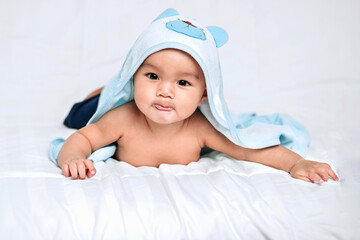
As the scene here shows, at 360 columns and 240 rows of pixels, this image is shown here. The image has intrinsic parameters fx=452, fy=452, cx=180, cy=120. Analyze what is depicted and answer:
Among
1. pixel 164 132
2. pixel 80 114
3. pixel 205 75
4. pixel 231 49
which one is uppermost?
pixel 205 75

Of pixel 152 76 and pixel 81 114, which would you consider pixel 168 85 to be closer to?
pixel 152 76

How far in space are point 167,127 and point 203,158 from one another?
0.17 m

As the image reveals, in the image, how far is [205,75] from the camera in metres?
1.33

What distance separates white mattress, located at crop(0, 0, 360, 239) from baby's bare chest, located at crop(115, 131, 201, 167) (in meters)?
0.07

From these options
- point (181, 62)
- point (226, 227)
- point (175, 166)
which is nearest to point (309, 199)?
point (226, 227)

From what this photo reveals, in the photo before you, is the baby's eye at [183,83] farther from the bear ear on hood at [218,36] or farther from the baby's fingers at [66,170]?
the baby's fingers at [66,170]

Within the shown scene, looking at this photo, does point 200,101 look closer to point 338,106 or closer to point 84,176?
point 84,176

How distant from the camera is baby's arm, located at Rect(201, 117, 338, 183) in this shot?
A: 131cm

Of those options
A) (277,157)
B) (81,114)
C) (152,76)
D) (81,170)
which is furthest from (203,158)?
(81,114)

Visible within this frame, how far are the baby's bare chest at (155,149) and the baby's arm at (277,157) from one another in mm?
79

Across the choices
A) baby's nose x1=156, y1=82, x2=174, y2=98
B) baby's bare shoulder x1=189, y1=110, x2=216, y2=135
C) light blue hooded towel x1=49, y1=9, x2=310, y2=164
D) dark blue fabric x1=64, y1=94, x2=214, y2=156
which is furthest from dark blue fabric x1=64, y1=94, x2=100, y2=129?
baby's nose x1=156, y1=82, x2=174, y2=98

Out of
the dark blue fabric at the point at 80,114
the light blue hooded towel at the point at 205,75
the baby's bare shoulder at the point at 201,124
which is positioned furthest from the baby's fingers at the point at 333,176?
the dark blue fabric at the point at 80,114

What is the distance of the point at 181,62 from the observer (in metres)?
1.30

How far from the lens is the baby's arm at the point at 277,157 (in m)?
1.31
